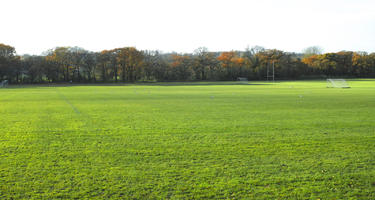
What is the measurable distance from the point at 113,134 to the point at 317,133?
5762 mm

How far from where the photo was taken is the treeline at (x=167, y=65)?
208 feet

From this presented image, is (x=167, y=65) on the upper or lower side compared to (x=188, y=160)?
upper

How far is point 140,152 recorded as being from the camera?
6770 millimetres

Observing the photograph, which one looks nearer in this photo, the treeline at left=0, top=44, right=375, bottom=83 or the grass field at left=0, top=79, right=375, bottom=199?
the grass field at left=0, top=79, right=375, bottom=199

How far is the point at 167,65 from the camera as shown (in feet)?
235

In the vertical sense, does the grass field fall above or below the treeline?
below

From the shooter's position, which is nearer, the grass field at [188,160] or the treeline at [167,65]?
the grass field at [188,160]

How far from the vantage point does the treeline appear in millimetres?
63250

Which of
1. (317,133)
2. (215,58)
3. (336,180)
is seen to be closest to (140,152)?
(336,180)

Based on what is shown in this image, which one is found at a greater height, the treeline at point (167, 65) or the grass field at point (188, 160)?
the treeline at point (167, 65)

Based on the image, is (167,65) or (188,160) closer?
(188,160)

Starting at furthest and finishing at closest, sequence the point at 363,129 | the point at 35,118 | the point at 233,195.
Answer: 1. the point at 35,118
2. the point at 363,129
3. the point at 233,195

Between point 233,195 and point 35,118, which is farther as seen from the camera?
point 35,118

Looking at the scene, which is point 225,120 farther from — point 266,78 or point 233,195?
point 266,78
